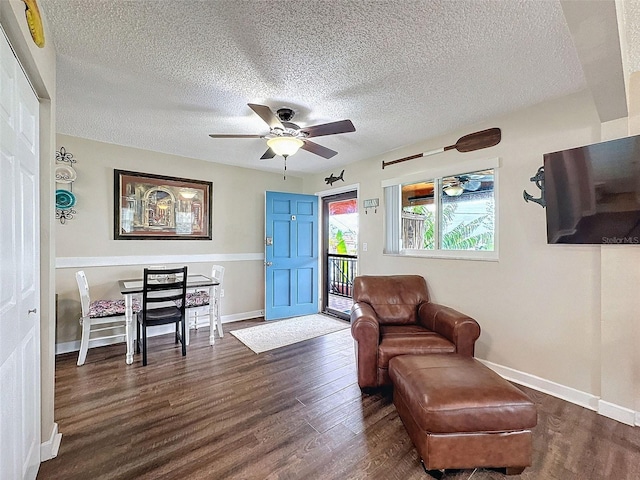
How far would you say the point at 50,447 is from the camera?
165 centimetres

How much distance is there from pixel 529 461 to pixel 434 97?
98.3 inches

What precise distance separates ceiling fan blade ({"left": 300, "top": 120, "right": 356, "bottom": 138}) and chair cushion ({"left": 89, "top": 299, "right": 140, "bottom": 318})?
2.60 meters

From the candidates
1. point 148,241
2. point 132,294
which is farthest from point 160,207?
point 132,294

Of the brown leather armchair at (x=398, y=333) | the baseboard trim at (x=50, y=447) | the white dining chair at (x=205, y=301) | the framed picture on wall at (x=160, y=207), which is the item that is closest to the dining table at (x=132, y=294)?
the white dining chair at (x=205, y=301)

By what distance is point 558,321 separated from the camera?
233 centimetres

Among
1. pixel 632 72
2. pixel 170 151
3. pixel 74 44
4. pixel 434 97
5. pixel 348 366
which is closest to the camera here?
A: pixel 74 44

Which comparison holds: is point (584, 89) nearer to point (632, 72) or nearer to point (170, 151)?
point (632, 72)

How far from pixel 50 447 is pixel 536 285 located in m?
3.63

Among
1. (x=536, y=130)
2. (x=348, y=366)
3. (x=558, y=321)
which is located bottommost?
(x=348, y=366)

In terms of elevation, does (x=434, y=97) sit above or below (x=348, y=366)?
above

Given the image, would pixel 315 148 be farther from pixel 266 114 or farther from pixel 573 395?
pixel 573 395

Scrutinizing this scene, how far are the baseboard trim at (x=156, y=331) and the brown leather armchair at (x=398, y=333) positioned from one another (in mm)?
2343

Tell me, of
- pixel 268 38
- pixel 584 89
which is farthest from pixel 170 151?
pixel 584 89

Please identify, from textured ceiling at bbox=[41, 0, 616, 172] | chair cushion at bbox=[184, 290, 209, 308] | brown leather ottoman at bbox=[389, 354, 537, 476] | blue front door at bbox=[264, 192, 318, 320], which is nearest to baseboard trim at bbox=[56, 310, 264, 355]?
blue front door at bbox=[264, 192, 318, 320]
